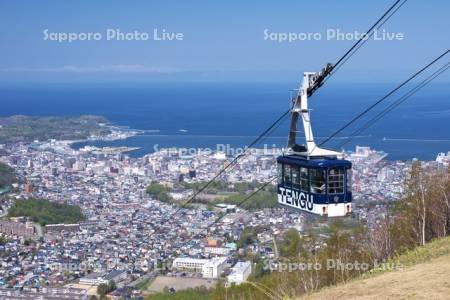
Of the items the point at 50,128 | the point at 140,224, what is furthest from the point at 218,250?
the point at 50,128

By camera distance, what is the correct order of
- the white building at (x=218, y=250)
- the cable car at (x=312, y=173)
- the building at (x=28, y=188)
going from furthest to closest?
the building at (x=28, y=188) → the white building at (x=218, y=250) → the cable car at (x=312, y=173)

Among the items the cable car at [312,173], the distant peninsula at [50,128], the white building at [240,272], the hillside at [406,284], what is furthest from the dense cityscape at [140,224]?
the distant peninsula at [50,128]

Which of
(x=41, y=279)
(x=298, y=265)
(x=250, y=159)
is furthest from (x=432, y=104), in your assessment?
(x=298, y=265)

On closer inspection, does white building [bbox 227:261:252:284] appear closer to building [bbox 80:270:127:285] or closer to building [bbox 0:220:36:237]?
building [bbox 80:270:127:285]

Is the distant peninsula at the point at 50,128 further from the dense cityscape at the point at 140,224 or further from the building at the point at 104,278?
the building at the point at 104,278

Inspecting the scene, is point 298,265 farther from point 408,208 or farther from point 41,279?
point 41,279
